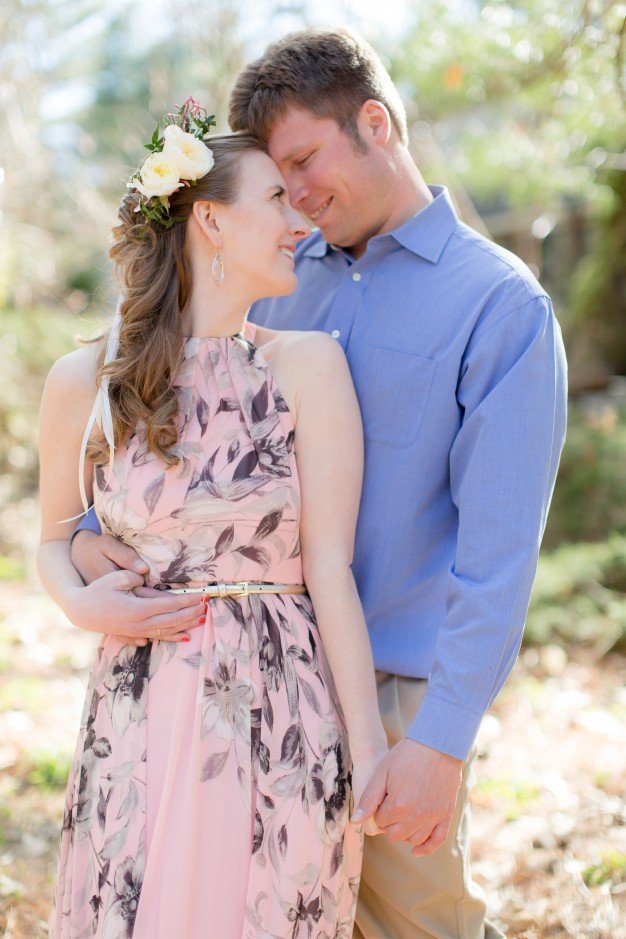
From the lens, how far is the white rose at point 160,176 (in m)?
2.02

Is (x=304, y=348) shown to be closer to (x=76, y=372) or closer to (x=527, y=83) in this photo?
(x=76, y=372)

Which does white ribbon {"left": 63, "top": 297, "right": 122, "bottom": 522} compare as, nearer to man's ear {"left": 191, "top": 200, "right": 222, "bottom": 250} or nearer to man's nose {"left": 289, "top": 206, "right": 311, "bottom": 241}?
man's ear {"left": 191, "top": 200, "right": 222, "bottom": 250}

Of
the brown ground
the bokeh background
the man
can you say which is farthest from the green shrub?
the man

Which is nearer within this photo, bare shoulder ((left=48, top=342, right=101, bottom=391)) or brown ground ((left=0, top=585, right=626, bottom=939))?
bare shoulder ((left=48, top=342, right=101, bottom=391))

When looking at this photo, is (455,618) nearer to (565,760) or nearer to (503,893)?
(503,893)

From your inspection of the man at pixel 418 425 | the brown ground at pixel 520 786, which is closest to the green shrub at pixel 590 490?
the brown ground at pixel 520 786

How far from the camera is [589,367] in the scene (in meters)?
8.14

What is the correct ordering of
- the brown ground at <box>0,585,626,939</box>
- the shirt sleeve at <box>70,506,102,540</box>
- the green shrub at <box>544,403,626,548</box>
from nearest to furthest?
the shirt sleeve at <box>70,506,102,540</box> → the brown ground at <box>0,585,626,939</box> → the green shrub at <box>544,403,626,548</box>

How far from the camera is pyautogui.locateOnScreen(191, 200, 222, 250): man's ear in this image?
2094 millimetres

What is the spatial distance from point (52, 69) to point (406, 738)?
949cm

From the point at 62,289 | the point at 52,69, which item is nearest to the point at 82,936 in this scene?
the point at 52,69

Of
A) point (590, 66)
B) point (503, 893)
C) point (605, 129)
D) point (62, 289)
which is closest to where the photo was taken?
point (503, 893)

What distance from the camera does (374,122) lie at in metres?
2.39

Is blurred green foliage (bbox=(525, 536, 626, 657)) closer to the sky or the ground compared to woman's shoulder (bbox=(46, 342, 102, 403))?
closer to the ground
